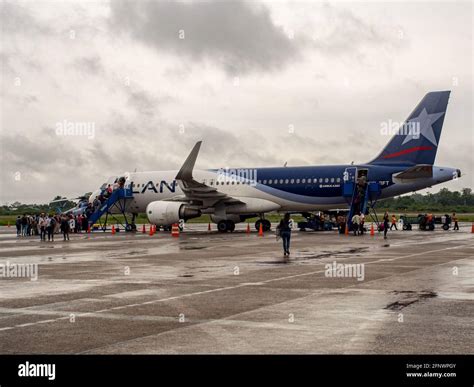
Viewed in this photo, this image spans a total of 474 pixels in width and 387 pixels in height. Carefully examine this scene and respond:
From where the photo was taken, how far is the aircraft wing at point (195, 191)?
42875 mm

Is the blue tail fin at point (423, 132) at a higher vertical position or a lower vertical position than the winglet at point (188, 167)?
higher

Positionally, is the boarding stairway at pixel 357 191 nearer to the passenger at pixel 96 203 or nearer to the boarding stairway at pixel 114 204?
the boarding stairway at pixel 114 204

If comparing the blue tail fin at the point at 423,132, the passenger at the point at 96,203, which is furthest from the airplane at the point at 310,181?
the passenger at the point at 96,203

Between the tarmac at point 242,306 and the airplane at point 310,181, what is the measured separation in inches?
802

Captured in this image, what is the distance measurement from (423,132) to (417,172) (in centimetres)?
339

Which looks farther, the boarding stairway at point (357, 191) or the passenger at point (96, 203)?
the passenger at point (96, 203)

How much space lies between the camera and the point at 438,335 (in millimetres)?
9484

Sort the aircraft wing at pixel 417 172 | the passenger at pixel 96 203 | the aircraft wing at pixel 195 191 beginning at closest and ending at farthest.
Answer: the aircraft wing at pixel 417 172, the aircraft wing at pixel 195 191, the passenger at pixel 96 203

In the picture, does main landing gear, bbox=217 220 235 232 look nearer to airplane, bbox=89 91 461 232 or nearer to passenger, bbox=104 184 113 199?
airplane, bbox=89 91 461 232

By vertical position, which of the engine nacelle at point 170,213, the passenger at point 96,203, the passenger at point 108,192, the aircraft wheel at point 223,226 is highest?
the passenger at point 108,192

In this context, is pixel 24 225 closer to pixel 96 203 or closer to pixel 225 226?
pixel 96 203

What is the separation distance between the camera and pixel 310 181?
4481 cm

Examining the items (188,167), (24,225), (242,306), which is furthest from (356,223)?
(242,306)
